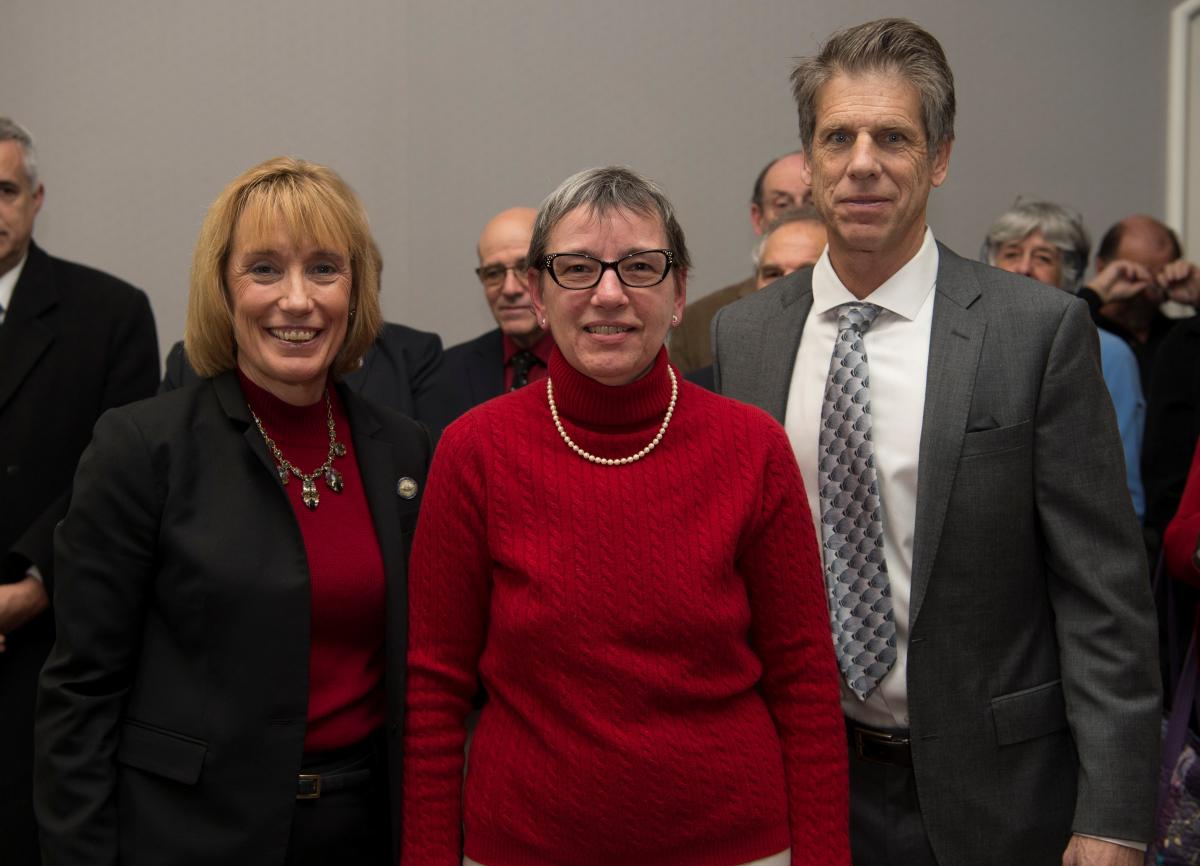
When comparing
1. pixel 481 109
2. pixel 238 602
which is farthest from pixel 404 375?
pixel 481 109

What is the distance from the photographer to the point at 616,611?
1.59 meters

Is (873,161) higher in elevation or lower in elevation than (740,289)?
higher

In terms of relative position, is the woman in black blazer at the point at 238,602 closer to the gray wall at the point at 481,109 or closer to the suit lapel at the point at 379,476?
the suit lapel at the point at 379,476

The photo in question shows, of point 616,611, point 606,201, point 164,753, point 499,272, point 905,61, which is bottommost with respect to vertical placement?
point 164,753

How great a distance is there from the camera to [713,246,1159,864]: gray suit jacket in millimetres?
1799

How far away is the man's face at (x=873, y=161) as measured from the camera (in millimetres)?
1872

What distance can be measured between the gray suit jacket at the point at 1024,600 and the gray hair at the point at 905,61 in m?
0.31

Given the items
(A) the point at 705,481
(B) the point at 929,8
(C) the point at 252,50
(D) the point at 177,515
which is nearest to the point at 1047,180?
(B) the point at 929,8

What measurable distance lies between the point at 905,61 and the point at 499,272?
1.65 metres

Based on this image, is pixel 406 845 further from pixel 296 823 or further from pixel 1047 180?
pixel 1047 180

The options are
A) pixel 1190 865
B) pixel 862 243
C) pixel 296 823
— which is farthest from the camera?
pixel 1190 865

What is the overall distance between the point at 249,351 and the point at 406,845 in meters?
0.74

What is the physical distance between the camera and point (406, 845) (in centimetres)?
167

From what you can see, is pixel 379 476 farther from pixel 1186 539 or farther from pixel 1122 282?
pixel 1122 282
